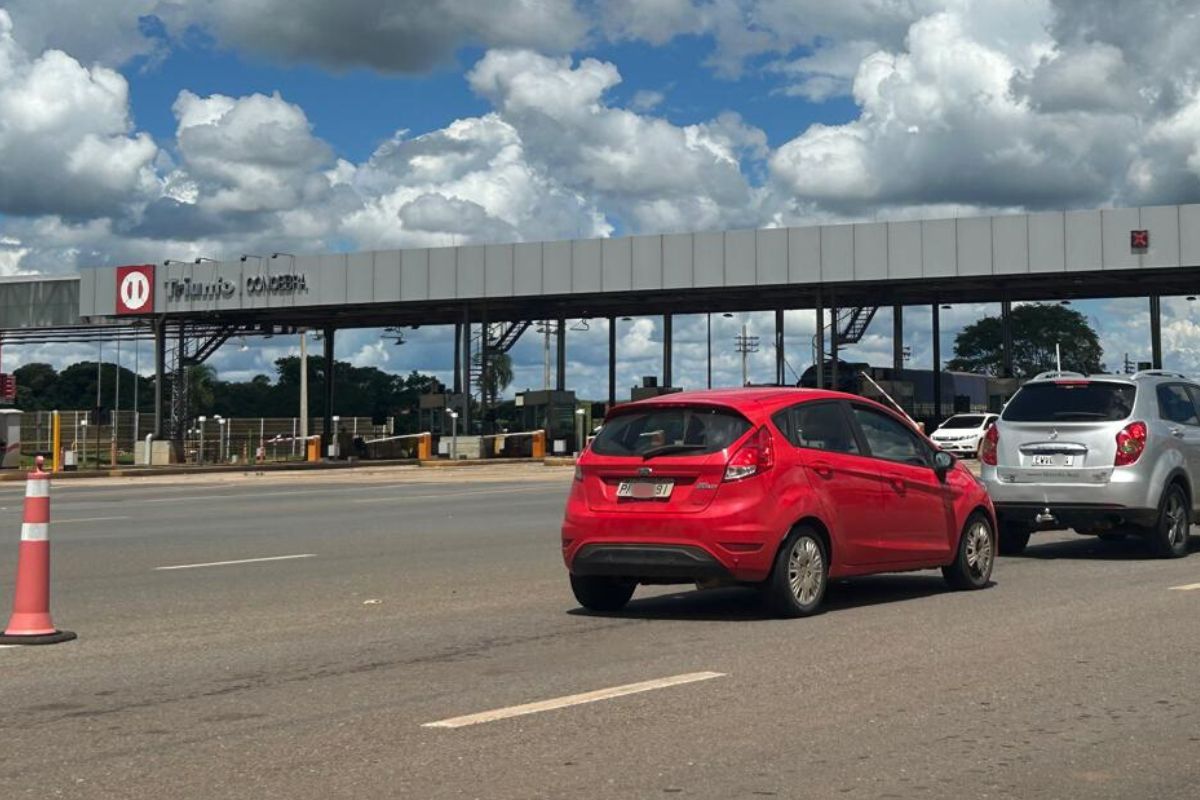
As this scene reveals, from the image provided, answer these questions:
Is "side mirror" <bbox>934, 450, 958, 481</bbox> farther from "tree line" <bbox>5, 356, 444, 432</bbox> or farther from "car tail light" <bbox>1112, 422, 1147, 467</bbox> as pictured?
"tree line" <bbox>5, 356, 444, 432</bbox>

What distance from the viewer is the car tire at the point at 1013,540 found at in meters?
16.0

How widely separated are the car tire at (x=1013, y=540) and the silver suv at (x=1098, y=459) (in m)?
0.01

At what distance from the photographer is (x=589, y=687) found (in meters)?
8.23

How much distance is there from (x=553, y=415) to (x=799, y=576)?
56.2 meters

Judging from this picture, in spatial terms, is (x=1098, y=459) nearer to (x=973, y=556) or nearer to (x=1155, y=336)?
(x=973, y=556)

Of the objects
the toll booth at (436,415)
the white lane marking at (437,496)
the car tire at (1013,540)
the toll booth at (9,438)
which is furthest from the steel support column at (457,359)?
the car tire at (1013,540)

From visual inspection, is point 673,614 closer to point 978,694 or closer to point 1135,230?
point 978,694

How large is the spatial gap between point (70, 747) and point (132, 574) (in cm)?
821

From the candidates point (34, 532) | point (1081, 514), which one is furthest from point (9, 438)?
point (34, 532)

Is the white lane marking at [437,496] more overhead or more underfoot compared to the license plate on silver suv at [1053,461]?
more underfoot

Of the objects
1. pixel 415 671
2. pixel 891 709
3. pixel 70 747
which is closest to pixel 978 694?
pixel 891 709

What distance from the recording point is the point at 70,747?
6820 mm

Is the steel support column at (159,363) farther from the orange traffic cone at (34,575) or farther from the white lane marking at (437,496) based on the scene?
the orange traffic cone at (34,575)

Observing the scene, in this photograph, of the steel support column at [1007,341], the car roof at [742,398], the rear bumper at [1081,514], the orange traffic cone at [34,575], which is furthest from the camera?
the steel support column at [1007,341]
